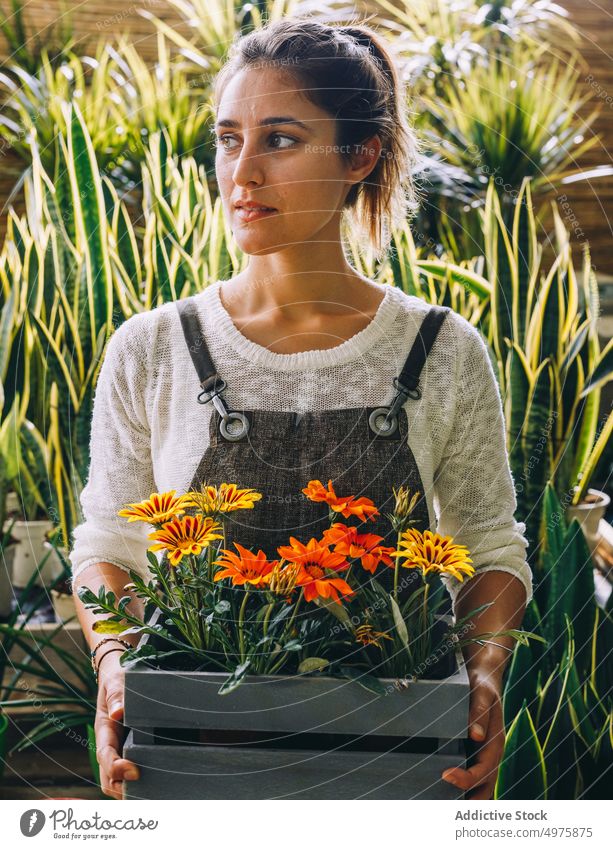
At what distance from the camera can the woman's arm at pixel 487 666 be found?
62 cm

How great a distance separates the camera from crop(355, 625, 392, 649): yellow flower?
57cm

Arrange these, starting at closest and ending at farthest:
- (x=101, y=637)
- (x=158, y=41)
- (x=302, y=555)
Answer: (x=302, y=555), (x=101, y=637), (x=158, y=41)

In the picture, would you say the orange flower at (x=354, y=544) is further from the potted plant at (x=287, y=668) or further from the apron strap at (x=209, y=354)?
the apron strap at (x=209, y=354)

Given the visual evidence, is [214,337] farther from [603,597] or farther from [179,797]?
[603,597]

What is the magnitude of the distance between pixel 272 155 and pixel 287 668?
1.17 ft

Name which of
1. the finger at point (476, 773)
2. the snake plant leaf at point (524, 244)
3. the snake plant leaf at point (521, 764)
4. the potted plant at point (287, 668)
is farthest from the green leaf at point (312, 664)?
the snake plant leaf at point (524, 244)

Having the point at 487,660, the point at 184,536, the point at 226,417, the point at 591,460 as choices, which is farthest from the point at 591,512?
the point at 184,536

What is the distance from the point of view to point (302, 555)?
0.55m

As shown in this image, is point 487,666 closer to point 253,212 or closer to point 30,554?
point 253,212

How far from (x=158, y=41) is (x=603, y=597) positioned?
72 cm

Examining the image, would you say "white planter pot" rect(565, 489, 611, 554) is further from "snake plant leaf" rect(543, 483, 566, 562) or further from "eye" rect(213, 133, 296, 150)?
"eye" rect(213, 133, 296, 150)

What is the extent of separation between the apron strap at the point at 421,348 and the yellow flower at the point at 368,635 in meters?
0.21
